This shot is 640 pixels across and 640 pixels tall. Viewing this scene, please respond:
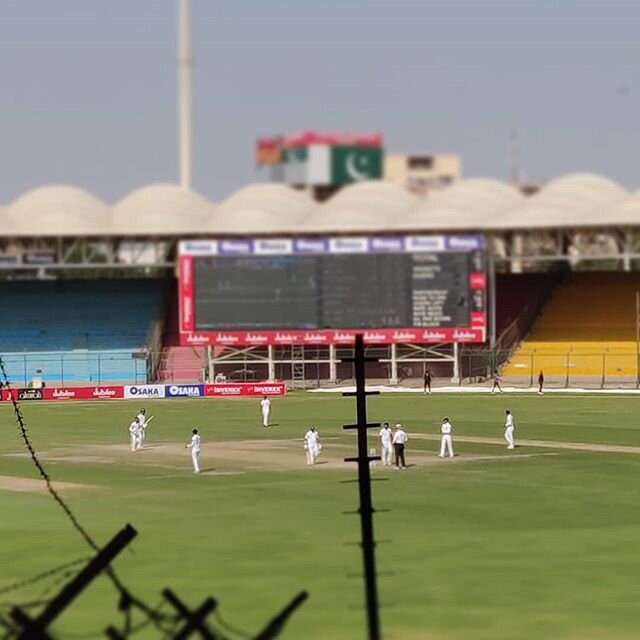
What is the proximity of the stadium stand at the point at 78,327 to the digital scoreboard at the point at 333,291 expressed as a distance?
8.06m

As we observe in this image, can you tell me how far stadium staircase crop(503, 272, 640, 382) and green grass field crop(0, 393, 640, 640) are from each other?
101 ft

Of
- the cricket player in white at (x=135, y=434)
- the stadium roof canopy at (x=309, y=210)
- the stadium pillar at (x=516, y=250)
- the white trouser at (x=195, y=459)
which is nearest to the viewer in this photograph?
the white trouser at (x=195, y=459)

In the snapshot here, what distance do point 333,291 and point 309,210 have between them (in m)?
20.3

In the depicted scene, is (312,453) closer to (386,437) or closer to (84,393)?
(386,437)

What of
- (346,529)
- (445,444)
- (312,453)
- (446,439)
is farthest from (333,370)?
(346,529)

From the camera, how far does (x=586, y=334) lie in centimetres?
10631

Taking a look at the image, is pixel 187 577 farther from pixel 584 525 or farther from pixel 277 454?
pixel 277 454

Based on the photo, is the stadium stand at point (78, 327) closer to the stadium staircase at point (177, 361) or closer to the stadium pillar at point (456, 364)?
the stadium staircase at point (177, 361)

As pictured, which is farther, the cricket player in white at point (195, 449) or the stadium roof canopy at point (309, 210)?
the stadium roof canopy at point (309, 210)

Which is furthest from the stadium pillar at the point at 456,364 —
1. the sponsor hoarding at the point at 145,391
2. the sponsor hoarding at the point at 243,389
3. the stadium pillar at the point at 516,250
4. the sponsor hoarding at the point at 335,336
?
the sponsor hoarding at the point at 145,391

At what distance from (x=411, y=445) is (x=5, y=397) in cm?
3767

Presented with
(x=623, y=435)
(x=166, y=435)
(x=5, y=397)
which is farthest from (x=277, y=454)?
(x=5, y=397)

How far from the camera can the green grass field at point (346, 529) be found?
28.9 metres

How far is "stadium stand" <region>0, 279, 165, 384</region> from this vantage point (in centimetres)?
10738
